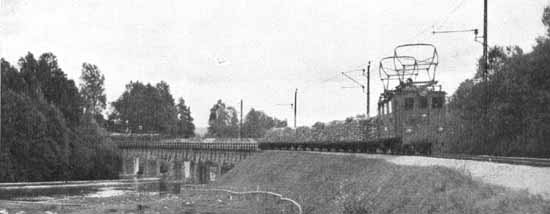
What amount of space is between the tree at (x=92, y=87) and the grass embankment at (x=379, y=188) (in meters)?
112

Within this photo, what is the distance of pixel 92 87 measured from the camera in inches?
6152

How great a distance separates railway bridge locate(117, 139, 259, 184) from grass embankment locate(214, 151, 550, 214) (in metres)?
31.7

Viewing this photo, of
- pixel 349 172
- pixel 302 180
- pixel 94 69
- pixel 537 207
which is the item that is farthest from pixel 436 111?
pixel 94 69

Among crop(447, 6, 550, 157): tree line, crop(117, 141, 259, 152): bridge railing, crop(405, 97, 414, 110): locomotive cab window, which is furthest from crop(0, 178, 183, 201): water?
crop(405, 97, 414, 110): locomotive cab window

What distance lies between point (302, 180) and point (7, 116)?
5780cm

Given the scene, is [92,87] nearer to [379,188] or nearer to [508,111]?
[508,111]

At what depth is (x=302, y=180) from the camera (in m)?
39.0

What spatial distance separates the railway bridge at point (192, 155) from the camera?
8312cm

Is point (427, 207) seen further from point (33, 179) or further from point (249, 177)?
point (33, 179)

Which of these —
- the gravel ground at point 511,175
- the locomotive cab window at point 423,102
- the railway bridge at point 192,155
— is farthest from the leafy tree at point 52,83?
the gravel ground at point 511,175

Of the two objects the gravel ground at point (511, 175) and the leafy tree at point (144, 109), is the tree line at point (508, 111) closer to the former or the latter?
the gravel ground at point (511, 175)

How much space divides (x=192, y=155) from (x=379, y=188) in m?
75.0

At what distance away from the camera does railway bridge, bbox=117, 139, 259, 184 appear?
273 feet

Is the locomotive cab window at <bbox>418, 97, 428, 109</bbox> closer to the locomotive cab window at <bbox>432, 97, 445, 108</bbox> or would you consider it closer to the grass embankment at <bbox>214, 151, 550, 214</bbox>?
the locomotive cab window at <bbox>432, 97, 445, 108</bbox>
